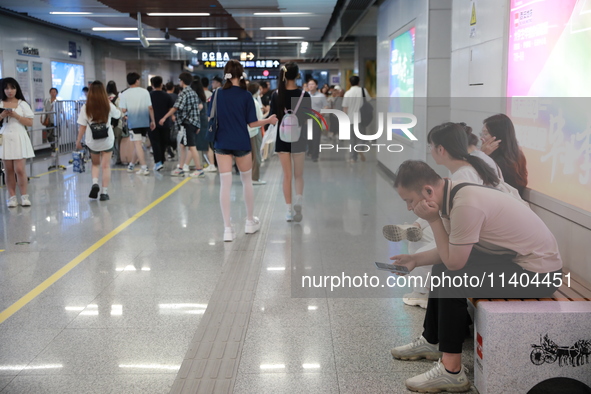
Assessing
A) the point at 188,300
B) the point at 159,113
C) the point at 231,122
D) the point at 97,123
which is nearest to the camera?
the point at 188,300

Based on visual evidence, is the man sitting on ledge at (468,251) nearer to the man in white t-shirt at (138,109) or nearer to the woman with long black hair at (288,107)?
the woman with long black hair at (288,107)

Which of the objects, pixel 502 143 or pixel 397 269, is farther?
pixel 502 143

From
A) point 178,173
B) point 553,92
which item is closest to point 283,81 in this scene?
point 553,92

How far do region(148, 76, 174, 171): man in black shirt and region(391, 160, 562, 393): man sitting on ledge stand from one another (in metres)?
8.52

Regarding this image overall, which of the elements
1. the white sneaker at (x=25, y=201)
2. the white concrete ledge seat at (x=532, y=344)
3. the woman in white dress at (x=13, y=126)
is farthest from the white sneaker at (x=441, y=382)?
the white sneaker at (x=25, y=201)

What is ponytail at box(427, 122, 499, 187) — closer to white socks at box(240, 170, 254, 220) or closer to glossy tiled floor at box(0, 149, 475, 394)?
glossy tiled floor at box(0, 149, 475, 394)

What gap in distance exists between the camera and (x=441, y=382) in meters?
2.87

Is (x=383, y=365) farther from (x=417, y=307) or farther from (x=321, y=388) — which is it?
(x=417, y=307)

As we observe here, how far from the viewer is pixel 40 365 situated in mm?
3203

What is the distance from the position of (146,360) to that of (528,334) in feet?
6.14

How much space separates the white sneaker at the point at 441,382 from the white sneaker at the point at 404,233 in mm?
631

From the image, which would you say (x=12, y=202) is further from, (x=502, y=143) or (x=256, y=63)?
(x=256, y=63)

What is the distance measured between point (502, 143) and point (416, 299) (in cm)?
113

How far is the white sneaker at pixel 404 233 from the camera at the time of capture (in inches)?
123
